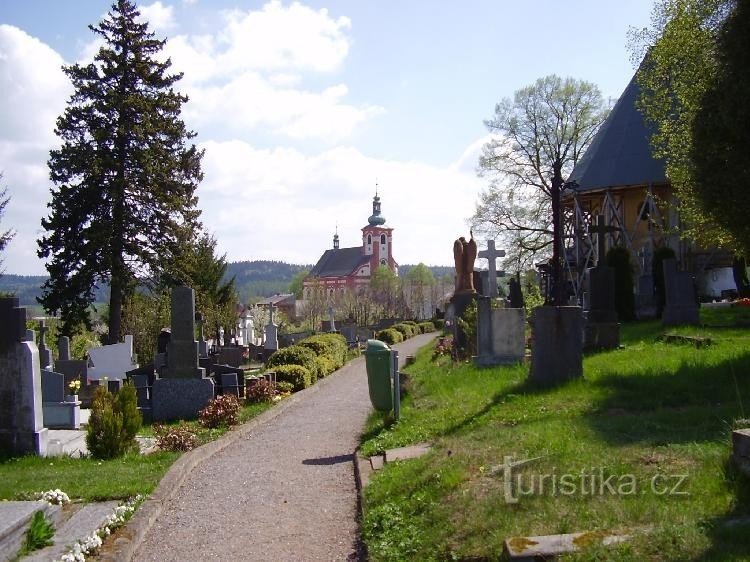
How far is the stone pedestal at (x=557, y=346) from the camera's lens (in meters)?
9.78

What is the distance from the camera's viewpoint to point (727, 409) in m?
7.23

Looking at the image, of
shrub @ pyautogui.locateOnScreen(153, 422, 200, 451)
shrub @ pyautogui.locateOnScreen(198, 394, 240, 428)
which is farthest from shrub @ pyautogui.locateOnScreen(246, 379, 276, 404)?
shrub @ pyautogui.locateOnScreen(153, 422, 200, 451)

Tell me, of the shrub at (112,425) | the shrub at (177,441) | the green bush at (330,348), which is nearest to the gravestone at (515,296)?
the green bush at (330,348)

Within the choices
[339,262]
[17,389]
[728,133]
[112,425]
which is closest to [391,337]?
[728,133]

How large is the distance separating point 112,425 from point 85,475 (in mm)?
1486

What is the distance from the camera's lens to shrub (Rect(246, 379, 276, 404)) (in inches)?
574

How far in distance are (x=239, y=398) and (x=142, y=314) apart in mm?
14308

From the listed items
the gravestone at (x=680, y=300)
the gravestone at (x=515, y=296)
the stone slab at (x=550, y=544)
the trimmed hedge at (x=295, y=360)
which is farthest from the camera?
the gravestone at (x=515, y=296)

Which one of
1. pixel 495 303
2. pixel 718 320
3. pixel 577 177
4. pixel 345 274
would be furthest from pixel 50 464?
pixel 345 274

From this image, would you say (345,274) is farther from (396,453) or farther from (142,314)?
(396,453)

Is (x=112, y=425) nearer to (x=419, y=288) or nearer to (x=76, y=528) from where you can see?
(x=76, y=528)

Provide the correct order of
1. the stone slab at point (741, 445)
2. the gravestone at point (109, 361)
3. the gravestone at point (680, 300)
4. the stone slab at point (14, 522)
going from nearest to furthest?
the stone slab at point (741, 445) → the stone slab at point (14, 522) → the gravestone at point (680, 300) → the gravestone at point (109, 361)

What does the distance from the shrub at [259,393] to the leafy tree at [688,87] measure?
8.52 metres

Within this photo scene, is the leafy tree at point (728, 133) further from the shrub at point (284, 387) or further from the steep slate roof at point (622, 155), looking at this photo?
the steep slate roof at point (622, 155)
